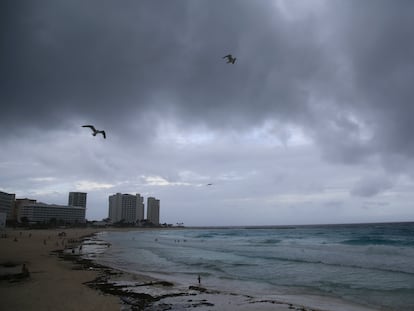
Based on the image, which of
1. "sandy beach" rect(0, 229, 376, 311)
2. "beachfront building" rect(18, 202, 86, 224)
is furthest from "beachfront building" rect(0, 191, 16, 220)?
"sandy beach" rect(0, 229, 376, 311)

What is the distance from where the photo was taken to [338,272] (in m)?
24.4

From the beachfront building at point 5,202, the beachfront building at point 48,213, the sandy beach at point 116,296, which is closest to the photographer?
the sandy beach at point 116,296

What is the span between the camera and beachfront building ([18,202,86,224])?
148625 millimetres

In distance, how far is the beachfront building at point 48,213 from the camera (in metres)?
149

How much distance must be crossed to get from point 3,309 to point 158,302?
5.33 metres

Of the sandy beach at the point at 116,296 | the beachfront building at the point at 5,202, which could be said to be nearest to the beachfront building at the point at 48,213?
the beachfront building at the point at 5,202

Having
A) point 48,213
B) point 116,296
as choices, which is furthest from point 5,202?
point 116,296

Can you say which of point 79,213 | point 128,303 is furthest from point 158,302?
point 79,213

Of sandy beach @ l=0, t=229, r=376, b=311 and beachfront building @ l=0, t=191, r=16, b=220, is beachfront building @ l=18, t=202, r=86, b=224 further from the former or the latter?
sandy beach @ l=0, t=229, r=376, b=311

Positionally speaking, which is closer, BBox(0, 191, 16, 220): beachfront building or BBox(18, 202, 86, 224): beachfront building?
BBox(0, 191, 16, 220): beachfront building

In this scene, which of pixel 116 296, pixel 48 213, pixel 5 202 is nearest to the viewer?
pixel 116 296

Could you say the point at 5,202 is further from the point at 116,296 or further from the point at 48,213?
the point at 116,296

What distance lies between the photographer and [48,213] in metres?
159

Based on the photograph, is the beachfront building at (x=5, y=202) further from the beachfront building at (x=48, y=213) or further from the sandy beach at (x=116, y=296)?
the sandy beach at (x=116, y=296)
